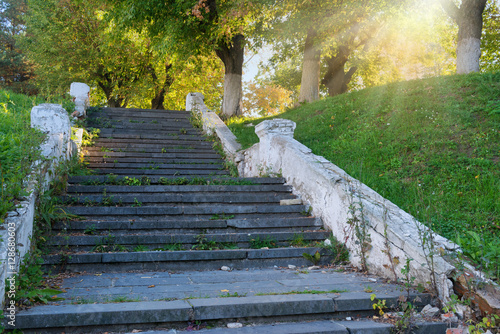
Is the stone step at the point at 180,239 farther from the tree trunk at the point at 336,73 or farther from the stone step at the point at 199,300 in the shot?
the tree trunk at the point at 336,73

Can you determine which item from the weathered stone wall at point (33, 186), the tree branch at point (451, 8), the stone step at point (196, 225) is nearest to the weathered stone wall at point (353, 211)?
the stone step at point (196, 225)

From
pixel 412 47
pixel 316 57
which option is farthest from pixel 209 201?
pixel 412 47

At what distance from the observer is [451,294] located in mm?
3383

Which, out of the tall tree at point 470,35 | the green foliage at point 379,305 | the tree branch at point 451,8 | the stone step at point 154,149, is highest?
the tree branch at point 451,8

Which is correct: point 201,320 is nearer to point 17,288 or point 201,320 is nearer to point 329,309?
point 329,309

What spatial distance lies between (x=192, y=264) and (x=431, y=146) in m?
5.22

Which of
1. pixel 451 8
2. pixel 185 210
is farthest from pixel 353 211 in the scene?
pixel 451 8

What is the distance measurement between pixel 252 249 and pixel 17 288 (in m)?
2.73

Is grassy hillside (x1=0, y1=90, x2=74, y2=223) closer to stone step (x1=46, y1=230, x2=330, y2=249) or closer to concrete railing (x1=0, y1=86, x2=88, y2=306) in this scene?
concrete railing (x1=0, y1=86, x2=88, y2=306)

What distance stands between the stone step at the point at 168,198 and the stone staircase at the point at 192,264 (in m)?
0.02

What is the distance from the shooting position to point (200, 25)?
1358cm

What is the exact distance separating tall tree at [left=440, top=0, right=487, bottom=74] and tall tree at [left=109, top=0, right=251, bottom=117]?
6.66m

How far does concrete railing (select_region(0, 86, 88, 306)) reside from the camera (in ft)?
10.3

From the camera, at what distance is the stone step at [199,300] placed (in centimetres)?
289
